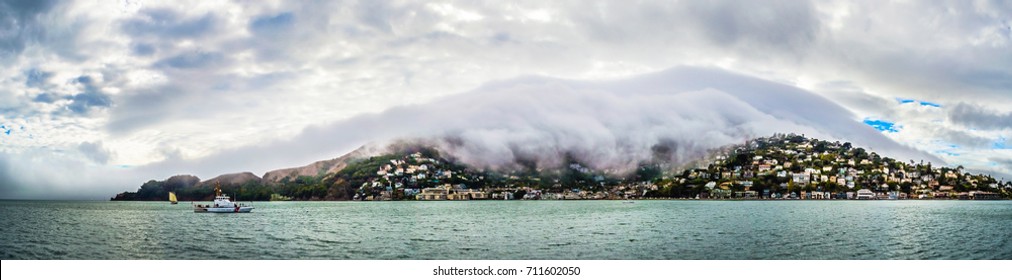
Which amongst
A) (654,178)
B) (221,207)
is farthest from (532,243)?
(654,178)

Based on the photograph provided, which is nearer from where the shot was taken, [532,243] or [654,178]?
[532,243]

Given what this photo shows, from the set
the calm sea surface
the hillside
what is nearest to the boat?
the hillside

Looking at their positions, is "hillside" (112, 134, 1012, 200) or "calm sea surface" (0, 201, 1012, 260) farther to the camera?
"hillside" (112, 134, 1012, 200)

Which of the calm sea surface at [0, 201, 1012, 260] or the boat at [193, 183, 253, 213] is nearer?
the calm sea surface at [0, 201, 1012, 260]

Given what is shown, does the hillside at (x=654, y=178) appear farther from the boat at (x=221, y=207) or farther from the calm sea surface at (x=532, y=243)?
the calm sea surface at (x=532, y=243)

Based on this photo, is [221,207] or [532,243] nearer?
[532,243]

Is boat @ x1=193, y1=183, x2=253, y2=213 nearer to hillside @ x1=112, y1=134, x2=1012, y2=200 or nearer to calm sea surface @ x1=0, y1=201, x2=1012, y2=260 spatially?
hillside @ x1=112, y1=134, x2=1012, y2=200

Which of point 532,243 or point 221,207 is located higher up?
point 532,243

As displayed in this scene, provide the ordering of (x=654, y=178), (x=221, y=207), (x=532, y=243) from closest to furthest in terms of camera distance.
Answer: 1. (x=532, y=243)
2. (x=221, y=207)
3. (x=654, y=178)

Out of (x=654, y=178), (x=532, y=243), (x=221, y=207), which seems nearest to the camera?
(x=532, y=243)

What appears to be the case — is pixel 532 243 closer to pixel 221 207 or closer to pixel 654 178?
pixel 221 207

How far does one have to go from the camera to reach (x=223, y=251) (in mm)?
20453

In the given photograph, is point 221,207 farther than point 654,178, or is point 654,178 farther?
point 654,178
